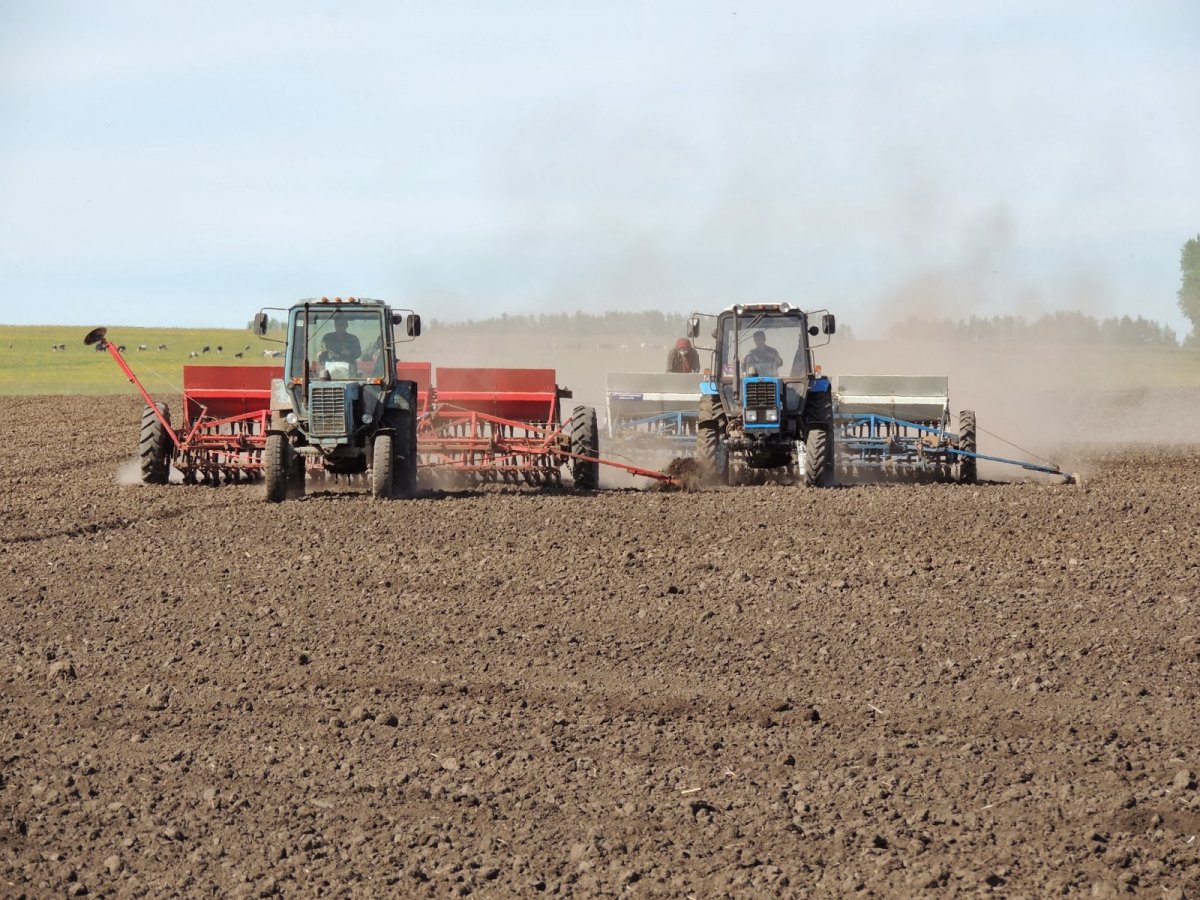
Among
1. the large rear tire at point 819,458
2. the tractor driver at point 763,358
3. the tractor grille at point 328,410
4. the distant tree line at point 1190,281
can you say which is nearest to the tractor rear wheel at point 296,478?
the tractor grille at point 328,410

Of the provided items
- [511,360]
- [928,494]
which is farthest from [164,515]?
[511,360]

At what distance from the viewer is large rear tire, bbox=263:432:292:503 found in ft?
51.3

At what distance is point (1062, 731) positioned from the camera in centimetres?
718

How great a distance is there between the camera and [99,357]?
67.2 meters

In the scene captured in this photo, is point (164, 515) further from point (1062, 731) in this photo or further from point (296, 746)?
point (1062, 731)

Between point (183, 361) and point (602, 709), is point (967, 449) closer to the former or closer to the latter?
point (602, 709)

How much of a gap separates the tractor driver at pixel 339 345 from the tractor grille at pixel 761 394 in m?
4.64

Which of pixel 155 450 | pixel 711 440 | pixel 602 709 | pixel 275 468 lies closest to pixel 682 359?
pixel 711 440

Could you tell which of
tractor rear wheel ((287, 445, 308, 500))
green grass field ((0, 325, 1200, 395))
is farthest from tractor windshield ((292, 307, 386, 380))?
green grass field ((0, 325, 1200, 395))

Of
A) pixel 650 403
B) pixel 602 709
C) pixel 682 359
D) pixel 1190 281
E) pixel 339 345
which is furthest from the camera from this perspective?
pixel 1190 281

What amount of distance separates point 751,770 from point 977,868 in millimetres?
1373

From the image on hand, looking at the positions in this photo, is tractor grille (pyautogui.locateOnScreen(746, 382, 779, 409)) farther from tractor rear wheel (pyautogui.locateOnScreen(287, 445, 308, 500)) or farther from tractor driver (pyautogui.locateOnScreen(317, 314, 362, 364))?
tractor rear wheel (pyautogui.locateOnScreen(287, 445, 308, 500))

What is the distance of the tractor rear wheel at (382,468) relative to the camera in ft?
51.6

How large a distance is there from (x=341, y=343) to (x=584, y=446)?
10.1ft
